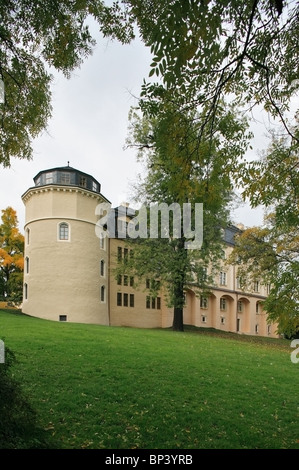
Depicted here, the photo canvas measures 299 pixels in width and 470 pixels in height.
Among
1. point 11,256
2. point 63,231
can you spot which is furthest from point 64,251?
point 11,256

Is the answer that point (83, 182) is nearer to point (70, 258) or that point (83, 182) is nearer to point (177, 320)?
point (70, 258)

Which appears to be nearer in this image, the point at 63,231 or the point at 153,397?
the point at 153,397

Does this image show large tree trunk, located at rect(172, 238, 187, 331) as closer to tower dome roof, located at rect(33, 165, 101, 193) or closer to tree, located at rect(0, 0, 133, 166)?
tower dome roof, located at rect(33, 165, 101, 193)

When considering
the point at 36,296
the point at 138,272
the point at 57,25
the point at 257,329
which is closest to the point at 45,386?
the point at 57,25

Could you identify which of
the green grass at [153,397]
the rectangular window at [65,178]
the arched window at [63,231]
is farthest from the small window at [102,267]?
the green grass at [153,397]

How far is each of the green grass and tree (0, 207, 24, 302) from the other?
2446 centimetres

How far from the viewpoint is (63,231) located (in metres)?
32.0

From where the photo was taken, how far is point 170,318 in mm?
39594

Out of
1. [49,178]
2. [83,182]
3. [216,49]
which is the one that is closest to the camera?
[216,49]

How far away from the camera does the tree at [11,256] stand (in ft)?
124

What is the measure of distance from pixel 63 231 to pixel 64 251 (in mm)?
1696

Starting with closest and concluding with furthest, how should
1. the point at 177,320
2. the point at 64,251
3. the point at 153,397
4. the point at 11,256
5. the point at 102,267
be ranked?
the point at 153,397 → the point at 177,320 → the point at 64,251 → the point at 102,267 → the point at 11,256
